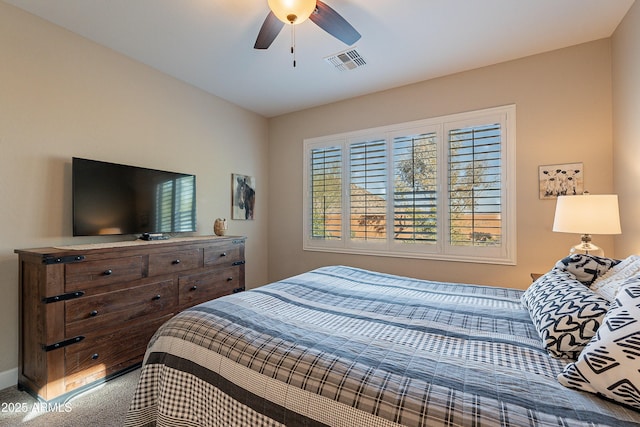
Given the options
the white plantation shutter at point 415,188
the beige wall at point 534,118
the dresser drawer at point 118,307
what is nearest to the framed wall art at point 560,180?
the beige wall at point 534,118

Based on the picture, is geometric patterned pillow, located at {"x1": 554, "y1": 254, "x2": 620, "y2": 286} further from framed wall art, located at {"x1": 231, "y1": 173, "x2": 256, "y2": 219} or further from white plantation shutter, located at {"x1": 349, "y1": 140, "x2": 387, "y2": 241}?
framed wall art, located at {"x1": 231, "y1": 173, "x2": 256, "y2": 219}

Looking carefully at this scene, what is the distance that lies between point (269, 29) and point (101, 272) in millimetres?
2140

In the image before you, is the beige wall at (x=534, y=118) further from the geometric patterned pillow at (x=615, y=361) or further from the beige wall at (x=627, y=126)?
the geometric patterned pillow at (x=615, y=361)

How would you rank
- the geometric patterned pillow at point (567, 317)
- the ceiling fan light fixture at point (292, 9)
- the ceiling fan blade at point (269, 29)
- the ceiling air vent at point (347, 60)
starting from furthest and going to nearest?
the ceiling air vent at point (347, 60)
the ceiling fan blade at point (269, 29)
the ceiling fan light fixture at point (292, 9)
the geometric patterned pillow at point (567, 317)

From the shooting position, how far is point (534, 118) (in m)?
2.74

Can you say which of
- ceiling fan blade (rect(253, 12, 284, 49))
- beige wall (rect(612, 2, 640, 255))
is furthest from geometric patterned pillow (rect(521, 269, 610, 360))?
ceiling fan blade (rect(253, 12, 284, 49))

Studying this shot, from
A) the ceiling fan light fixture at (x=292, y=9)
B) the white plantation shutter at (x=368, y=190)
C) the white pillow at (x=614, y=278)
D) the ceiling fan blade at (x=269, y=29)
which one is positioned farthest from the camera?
the white plantation shutter at (x=368, y=190)

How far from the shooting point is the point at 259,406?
37.7 inches

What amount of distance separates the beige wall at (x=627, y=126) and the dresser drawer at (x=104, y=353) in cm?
386

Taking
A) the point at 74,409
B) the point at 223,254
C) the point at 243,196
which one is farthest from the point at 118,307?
the point at 243,196

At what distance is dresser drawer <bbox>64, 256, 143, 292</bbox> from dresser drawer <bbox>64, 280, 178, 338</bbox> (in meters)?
0.09

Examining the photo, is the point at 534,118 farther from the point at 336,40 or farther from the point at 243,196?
the point at 243,196

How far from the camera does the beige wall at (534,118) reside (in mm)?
2512

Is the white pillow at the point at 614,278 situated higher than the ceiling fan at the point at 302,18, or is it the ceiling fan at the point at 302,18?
the ceiling fan at the point at 302,18
